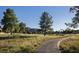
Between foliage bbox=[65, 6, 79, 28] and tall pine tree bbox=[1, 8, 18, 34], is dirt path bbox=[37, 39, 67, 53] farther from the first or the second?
tall pine tree bbox=[1, 8, 18, 34]

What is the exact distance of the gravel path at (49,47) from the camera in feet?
10.1

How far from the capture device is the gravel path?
307 cm

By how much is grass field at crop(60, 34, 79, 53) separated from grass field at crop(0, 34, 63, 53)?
10cm

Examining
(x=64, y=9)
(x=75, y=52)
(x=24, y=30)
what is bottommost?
(x=75, y=52)

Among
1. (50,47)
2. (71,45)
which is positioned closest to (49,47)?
(50,47)

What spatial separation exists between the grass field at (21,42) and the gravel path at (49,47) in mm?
37

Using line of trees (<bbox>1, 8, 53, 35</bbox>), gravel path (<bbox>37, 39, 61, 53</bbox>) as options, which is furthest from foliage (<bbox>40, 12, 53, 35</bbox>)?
gravel path (<bbox>37, 39, 61, 53</bbox>)

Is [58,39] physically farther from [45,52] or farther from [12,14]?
[12,14]

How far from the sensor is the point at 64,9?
309cm

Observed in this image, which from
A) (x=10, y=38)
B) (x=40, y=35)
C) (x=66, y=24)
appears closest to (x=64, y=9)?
(x=66, y=24)

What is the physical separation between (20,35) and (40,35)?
199mm

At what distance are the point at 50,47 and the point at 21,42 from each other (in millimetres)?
291

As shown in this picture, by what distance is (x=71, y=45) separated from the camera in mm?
3078
